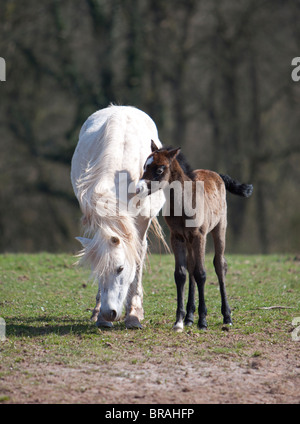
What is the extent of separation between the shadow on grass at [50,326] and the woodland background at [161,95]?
1383cm

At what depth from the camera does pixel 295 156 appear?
2164 cm

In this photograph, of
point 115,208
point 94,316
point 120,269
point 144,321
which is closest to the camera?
point 120,269

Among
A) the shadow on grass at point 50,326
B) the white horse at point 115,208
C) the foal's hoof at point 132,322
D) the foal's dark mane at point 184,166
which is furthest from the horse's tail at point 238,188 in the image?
the shadow on grass at point 50,326

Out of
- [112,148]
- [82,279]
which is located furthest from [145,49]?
[112,148]

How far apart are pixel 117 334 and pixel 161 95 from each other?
17.3 m

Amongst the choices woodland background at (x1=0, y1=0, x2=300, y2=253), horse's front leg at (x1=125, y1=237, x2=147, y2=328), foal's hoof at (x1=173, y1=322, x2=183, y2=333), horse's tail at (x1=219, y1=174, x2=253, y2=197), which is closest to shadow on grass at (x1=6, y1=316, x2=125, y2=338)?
horse's front leg at (x1=125, y1=237, x2=147, y2=328)

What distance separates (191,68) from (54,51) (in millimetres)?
5273

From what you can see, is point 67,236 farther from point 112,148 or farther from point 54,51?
point 112,148

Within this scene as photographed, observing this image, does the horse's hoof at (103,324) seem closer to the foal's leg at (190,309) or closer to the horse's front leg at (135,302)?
the horse's front leg at (135,302)

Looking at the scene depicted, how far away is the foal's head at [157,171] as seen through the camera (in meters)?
5.61

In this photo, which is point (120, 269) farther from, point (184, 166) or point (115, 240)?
point (184, 166)

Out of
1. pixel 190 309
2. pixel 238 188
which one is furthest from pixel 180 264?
pixel 238 188

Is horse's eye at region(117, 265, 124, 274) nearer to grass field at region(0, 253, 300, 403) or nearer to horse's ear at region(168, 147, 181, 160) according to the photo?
grass field at region(0, 253, 300, 403)

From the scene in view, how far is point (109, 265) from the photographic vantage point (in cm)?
553
